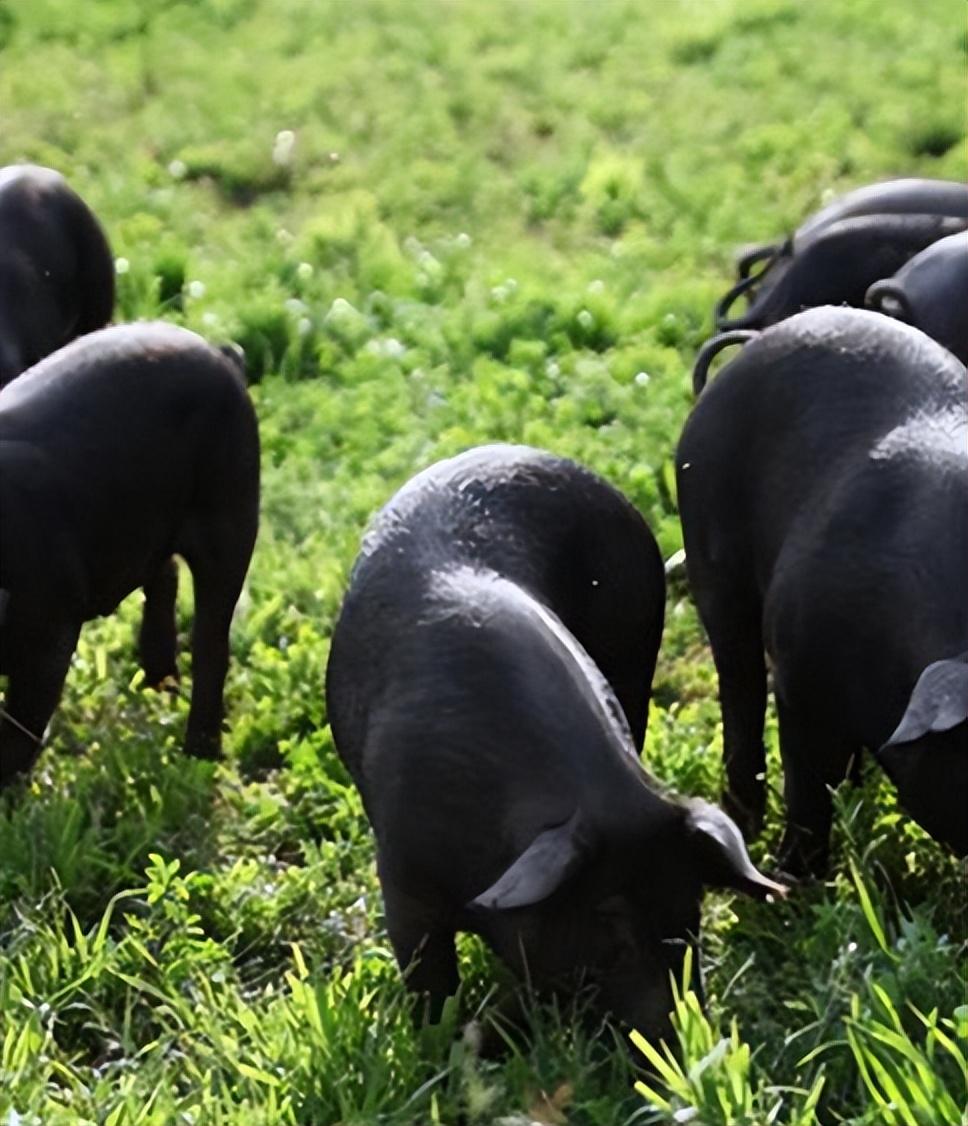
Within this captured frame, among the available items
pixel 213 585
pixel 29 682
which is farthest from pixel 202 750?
pixel 29 682

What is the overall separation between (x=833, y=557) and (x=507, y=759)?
951 mm

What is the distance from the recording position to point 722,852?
369cm

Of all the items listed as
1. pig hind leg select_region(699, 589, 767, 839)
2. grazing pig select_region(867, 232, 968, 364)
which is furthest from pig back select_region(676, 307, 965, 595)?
grazing pig select_region(867, 232, 968, 364)

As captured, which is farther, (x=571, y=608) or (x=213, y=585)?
(x=213, y=585)

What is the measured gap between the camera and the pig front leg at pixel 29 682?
5.26 m

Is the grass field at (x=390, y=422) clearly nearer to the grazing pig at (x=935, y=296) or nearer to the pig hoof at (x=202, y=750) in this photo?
the pig hoof at (x=202, y=750)

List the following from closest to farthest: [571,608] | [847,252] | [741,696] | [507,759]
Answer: [507,759] → [571,608] → [741,696] → [847,252]

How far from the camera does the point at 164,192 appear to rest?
959 cm

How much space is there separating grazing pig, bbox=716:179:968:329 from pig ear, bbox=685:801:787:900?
321 cm

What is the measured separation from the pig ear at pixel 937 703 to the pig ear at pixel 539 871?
0.71m

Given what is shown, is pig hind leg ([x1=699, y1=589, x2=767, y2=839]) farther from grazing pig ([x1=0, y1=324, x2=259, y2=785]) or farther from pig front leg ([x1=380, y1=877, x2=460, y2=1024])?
grazing pig ([x1=0, y1=324, x2=259, y2=785])

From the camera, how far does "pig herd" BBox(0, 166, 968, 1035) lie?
149 inches

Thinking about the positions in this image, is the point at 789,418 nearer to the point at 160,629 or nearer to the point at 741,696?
the point at 741,696

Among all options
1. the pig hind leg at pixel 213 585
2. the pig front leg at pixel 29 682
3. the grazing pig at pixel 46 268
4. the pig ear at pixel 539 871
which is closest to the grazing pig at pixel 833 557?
the pig ear at pixel 539 871
